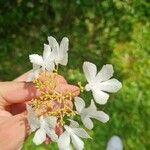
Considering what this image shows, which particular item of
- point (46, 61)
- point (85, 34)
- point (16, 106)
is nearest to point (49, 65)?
point (46, 61)

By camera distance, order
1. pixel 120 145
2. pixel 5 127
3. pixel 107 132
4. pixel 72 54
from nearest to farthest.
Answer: pixel 5 127 < pixel 120 145 < pixel 107 132 < pixel 72 54

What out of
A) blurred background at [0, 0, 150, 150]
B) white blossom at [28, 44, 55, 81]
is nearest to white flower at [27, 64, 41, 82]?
white blossom at [28, 44, 55, 81]

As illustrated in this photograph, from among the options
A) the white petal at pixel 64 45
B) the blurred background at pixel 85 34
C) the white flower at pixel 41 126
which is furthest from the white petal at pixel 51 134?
the blurred background at pixel 85 34

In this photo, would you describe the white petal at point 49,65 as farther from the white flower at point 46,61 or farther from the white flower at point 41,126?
the white flower at point 41,126

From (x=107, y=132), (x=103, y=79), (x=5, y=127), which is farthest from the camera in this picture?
(x=107, y=132)

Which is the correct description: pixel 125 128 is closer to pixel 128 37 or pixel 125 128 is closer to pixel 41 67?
pixel 128 37

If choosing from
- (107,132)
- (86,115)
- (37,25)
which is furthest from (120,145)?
(86,115)

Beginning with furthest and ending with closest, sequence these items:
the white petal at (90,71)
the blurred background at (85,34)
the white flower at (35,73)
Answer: the blurred background at (85,34) → the white flower at (35,73) → the white petal at (90,71)
